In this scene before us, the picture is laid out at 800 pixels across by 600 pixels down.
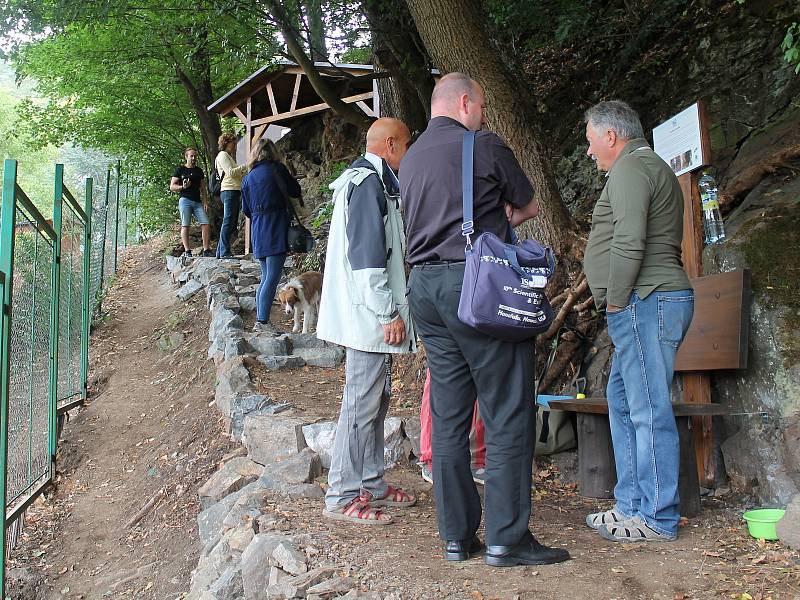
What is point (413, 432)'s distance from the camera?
5.22 m

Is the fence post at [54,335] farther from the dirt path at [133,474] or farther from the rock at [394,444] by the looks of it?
the rock at [394,444]

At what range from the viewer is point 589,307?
5953mm

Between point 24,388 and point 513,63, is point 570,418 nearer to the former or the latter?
point 513,63

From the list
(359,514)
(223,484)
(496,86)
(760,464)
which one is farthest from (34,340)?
(760,464)

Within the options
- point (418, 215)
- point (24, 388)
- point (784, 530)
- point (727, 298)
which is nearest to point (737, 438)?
point (727, 298)

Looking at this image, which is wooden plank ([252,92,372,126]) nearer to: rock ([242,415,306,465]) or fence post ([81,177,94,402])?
fence post ([81,177,94,402])

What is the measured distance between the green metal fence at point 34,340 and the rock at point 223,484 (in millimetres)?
1242

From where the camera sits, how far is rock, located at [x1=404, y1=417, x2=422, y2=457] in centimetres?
518

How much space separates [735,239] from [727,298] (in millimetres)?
600

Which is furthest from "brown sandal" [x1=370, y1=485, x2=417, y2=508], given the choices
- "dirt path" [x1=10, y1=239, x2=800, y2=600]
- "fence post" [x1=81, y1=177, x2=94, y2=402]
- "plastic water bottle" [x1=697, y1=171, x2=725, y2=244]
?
"fence post" [x1=81, y1=177, x2=94, y2=402]

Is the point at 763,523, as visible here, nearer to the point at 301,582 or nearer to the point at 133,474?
the point at 301,582

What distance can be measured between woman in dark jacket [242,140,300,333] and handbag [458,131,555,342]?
4.76 m

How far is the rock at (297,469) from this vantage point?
4.72 meters

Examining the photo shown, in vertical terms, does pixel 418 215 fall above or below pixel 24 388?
above
